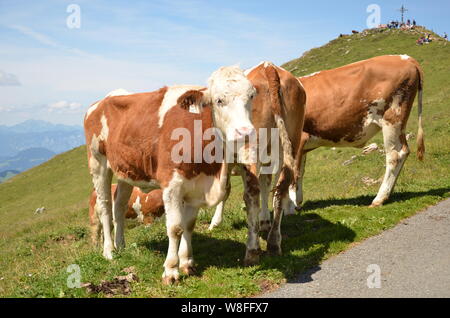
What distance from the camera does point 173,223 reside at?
661 centimetres

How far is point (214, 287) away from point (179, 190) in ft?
5.19

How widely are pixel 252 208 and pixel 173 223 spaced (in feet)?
4.41

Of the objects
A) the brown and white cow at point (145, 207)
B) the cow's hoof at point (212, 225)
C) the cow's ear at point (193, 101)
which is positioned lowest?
the brown and white cow at point (145, 207)

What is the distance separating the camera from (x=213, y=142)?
6.75 metres

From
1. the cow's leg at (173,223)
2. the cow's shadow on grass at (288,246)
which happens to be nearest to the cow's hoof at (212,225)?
the cow's shadow on grass at (288,246)

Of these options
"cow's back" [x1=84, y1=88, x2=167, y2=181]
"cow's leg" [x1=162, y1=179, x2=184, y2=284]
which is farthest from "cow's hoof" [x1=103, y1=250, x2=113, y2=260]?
"cow's leg" [x1=162, y1=179, x2=184, y2=284]

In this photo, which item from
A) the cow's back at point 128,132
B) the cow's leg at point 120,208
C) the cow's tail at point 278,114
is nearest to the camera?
the cow's tail at point 278,114

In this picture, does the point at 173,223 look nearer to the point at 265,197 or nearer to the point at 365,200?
the point at 265,197

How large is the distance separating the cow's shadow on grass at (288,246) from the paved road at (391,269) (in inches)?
14.1

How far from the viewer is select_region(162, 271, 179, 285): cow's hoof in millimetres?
6440

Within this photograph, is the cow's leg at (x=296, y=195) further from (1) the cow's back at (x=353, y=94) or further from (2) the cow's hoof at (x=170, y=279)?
(2) the cow's hoof at (x=170, y=279)

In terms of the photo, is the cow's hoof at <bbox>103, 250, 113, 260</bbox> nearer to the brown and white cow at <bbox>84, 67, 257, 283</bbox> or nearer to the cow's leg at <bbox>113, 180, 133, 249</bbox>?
the brown and white cow at <bbox>84, 67, 257, 283</bbox>

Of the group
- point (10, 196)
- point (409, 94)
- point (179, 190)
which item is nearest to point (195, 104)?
point (179, 190)

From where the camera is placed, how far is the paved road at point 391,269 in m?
5.73
